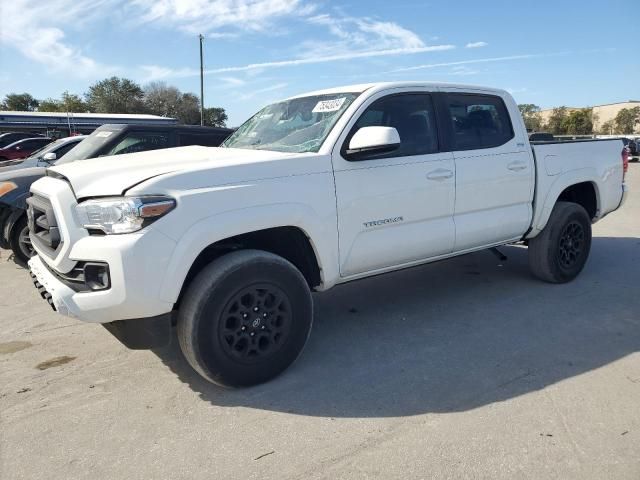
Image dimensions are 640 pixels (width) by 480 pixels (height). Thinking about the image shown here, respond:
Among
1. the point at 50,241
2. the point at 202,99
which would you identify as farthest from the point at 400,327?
the point at 202,99

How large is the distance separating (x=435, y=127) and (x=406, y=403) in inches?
90.2

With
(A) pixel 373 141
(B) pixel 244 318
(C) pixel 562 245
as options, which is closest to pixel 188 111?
(C) pixel 562 245

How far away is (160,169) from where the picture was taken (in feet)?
10.0

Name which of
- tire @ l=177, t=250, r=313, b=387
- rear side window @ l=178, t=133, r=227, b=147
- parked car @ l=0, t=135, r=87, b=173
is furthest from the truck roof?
parked car @ l=0, t=135, r=87, b=173

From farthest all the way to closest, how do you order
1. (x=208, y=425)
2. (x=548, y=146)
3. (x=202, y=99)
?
1. (x=202, y=99)
2. (x=548, y=146)
3. (x=208, y=425)

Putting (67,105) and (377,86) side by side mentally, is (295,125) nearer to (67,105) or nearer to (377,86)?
(377,86)

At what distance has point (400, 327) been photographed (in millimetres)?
4242

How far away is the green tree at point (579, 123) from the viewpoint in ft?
238

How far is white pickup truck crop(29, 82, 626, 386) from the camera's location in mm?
2822

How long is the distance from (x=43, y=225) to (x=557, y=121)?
88.3m

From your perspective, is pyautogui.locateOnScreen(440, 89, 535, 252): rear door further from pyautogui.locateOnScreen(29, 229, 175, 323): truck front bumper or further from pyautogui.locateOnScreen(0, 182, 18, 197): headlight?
pyautogui.locateOnScreen(0, 182, 18, 197): headlight

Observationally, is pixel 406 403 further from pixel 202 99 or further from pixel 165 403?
pixel 202 99

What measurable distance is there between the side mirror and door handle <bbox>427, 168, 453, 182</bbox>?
586 mm

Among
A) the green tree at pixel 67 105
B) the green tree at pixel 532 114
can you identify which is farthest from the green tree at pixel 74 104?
the green tree at pixel 532 114
